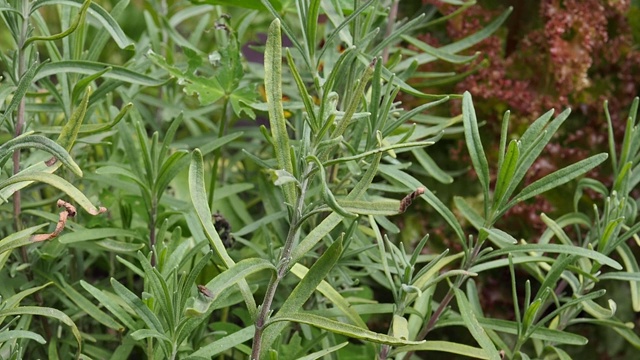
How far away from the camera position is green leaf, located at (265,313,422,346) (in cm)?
54

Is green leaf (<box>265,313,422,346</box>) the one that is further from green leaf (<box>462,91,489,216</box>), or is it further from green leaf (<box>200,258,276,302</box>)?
green leaf (<box>462,91,489,216</box>)

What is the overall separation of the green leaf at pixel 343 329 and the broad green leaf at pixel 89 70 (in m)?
0.29

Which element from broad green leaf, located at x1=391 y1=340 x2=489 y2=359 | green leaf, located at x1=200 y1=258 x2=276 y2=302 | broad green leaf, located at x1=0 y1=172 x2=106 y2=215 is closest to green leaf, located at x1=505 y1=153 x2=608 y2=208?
broad green leaf, located at x1=391 y1=340 x2=489 y2=359

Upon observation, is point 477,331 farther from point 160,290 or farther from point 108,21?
point 108,21

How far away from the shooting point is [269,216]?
811 millimetres

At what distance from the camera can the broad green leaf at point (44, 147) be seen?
0.55 meters

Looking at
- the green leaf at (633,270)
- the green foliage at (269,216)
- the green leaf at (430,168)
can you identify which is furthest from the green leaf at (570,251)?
the green leaf at (430,168)

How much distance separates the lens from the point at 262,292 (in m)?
0.87

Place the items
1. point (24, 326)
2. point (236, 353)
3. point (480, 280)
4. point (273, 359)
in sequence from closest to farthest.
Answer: point (273, 359) < point (24, 326) < point (236, 353) < point (480, 280)

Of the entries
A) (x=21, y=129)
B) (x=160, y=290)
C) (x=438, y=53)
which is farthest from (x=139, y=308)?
(x=438, y=53)

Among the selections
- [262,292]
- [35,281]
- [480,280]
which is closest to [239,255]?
[262,292]

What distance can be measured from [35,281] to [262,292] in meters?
0.24

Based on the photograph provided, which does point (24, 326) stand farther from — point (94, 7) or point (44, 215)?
point (94, 7)

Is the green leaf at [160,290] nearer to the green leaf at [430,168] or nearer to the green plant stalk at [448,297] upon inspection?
the green plant stalk at [448,297]
